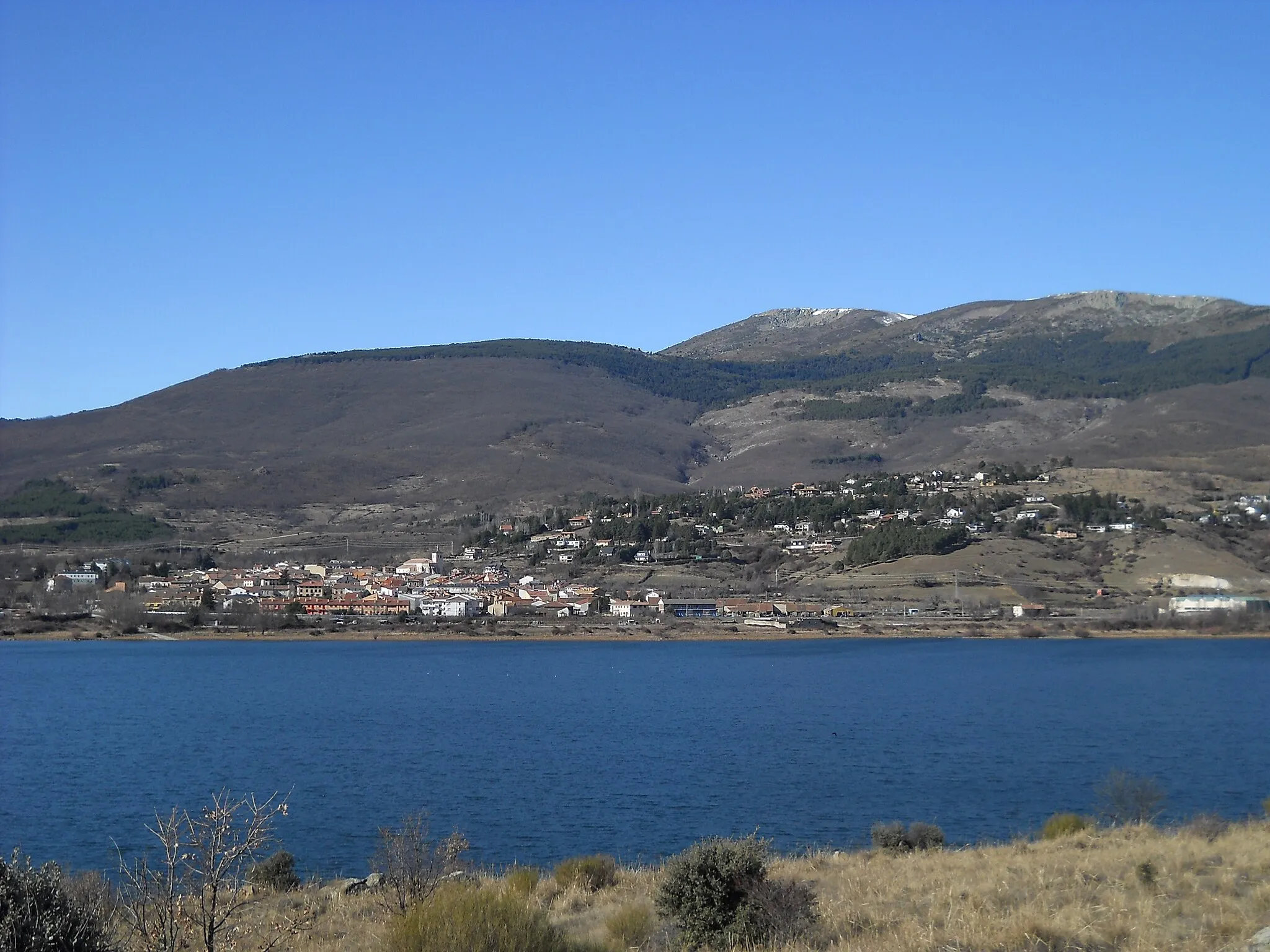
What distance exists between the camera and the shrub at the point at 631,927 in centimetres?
694

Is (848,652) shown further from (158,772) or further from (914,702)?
(158,772)

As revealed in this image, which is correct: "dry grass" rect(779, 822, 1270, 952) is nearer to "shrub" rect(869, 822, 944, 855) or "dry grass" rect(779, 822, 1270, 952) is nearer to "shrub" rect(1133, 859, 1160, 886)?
"shrub" rect(1133, 859, 1160, 886)

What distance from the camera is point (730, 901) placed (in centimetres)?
696

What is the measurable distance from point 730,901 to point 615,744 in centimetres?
1935

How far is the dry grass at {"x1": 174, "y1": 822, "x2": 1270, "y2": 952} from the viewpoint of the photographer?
6348 millimetres

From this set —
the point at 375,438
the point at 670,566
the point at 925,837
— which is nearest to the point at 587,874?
the point at 925,837

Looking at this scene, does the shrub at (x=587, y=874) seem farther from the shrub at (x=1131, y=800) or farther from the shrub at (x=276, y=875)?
the shrub at (x=1131, y=800)

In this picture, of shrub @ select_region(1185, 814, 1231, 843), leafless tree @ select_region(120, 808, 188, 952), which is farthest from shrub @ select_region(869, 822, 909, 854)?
leafless tree @ select_region(120, 808, 188, 952)

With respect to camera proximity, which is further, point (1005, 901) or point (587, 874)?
point (587, 874)

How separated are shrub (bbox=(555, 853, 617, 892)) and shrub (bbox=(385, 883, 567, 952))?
500 centimetres

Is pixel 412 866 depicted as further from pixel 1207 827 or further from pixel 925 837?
pixel 1207 827

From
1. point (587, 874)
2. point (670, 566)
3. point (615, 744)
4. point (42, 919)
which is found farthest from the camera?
point (670, 566)

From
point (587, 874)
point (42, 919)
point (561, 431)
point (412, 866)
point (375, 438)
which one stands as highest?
point (561, 431)

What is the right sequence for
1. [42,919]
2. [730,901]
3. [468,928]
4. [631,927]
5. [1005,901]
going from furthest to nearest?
[1005,901] → [631,927] → [730,901] → [468,928] → [42,919]
